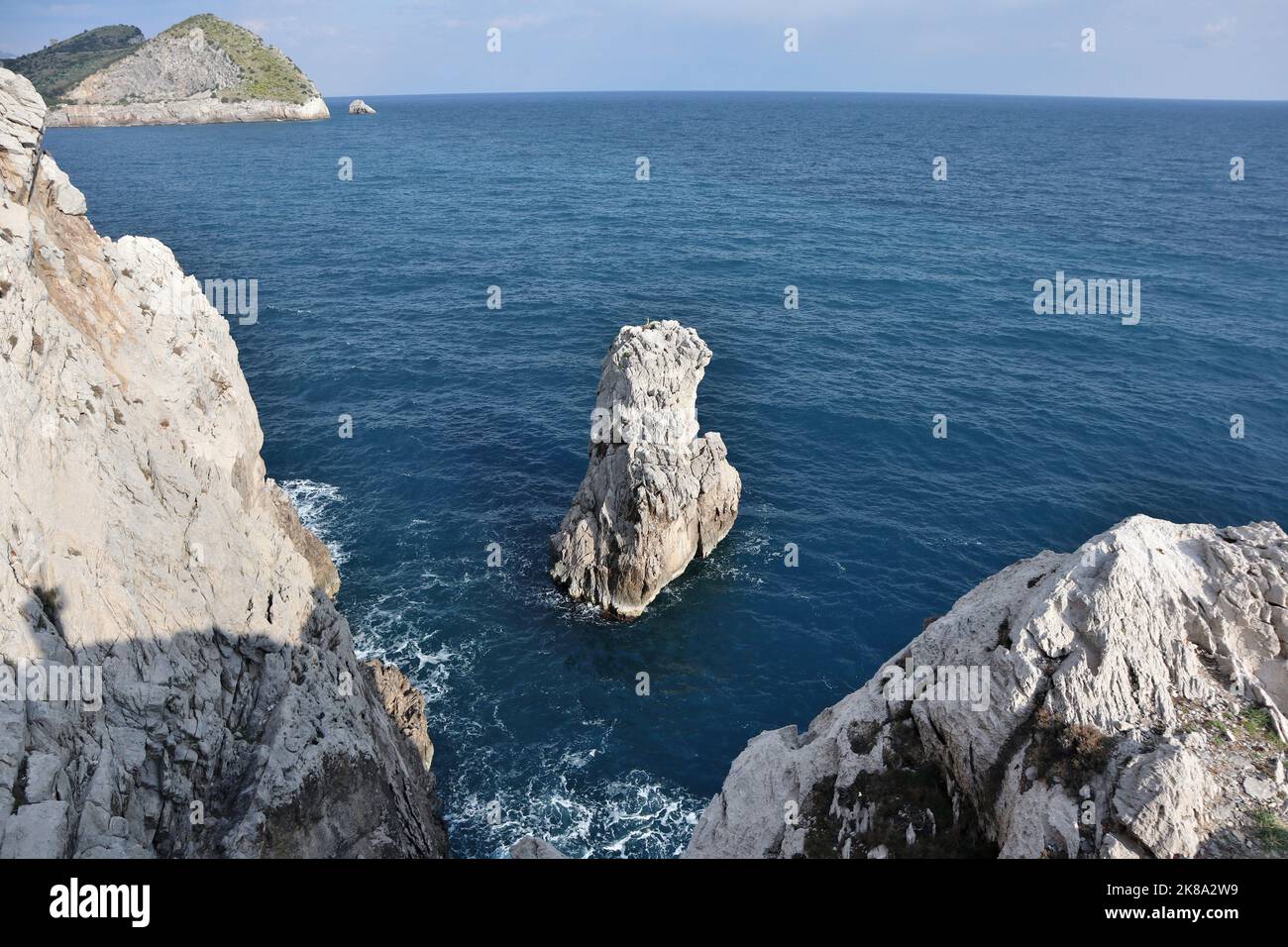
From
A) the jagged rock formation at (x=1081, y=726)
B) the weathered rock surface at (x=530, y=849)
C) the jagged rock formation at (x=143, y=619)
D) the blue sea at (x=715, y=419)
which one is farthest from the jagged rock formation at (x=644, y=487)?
the jagged rock formation at (x=1081, y=726)

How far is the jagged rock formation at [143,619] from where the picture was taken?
2450cm

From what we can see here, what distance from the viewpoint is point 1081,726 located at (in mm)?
21406

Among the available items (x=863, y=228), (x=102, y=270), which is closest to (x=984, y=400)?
(x=863, y=228)

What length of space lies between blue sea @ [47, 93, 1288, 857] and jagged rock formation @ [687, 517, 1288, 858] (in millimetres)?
16819

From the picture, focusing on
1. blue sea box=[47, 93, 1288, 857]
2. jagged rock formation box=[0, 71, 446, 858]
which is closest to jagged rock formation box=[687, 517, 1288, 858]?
jagged rock formation box=[0, 71, 446, 858]

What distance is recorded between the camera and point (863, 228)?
12450cm

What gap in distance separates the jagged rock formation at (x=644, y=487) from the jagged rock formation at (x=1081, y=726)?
25.5 metres

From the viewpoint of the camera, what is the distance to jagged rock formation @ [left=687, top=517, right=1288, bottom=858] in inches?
773

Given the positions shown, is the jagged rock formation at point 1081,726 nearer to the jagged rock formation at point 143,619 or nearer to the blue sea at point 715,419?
the jagged rock formation at point 143,619

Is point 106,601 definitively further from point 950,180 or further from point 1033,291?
point 950,180

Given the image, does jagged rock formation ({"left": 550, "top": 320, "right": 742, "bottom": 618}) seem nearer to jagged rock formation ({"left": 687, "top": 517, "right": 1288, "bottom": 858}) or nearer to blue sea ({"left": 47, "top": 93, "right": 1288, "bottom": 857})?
blue sea ({"left": 47, "top": 93, "right": 1288, "bottom": 857})

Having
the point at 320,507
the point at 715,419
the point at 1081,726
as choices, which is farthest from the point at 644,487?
the point at 1081,726

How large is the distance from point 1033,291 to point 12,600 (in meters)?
102

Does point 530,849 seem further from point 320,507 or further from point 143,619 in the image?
point 320,507
